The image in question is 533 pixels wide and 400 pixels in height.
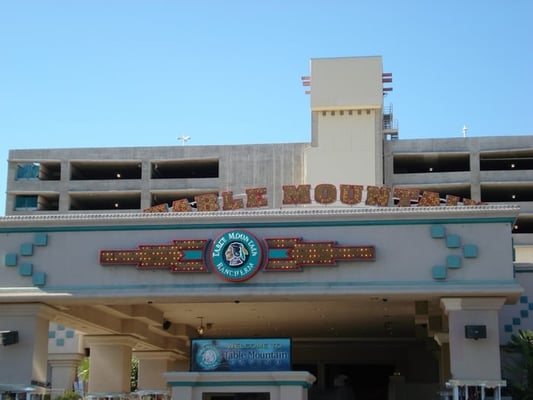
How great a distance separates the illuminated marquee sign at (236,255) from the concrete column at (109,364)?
7.77 metres

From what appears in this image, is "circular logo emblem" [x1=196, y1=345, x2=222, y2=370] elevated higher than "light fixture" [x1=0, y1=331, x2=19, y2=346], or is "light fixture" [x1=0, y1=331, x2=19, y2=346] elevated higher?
"light fixture" [x1=0, y1=331, x2=19, y2=346]

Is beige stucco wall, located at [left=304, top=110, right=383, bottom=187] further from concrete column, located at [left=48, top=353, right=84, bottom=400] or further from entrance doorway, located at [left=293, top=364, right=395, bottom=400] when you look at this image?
concrete column, located at [left=48, top=353, right=84, bottom=400]

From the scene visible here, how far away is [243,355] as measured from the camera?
974 inches

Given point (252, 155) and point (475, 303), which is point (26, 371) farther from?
point (252, 155)

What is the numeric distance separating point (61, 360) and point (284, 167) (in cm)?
3904

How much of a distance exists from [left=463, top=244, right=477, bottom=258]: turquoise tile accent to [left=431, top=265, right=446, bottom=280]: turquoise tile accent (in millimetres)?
683

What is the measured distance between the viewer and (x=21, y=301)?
84.5ft

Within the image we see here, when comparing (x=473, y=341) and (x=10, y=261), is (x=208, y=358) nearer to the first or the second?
(x=10, y=261)

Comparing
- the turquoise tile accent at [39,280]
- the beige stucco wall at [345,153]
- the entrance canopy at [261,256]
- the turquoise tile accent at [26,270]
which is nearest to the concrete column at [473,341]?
the entrance canopy at [261,256]

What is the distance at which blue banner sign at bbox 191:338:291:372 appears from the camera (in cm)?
2464

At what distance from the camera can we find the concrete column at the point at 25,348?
25.5 m

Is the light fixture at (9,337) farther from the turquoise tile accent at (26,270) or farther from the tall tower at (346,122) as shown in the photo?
the tall tower at (346,122)

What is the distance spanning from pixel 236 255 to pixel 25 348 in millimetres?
6478

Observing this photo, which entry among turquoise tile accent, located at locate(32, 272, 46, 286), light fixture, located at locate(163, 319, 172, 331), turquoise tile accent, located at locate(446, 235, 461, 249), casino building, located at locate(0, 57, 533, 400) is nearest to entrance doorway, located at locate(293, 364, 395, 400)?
light fixture, located at locate(163, 319, 172, 331)
